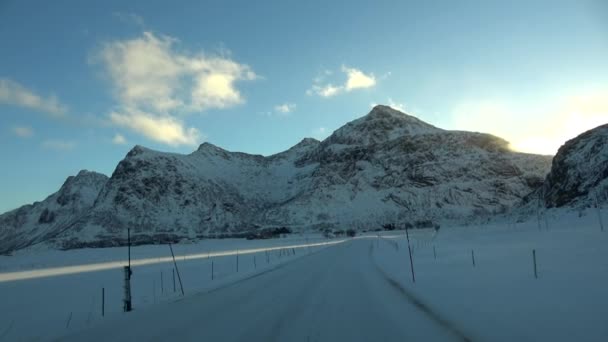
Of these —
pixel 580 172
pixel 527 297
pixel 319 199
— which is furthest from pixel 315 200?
pixel 527 297

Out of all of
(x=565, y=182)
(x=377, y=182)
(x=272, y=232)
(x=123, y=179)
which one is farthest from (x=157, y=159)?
(x=565, y=182)

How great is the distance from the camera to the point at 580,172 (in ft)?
214

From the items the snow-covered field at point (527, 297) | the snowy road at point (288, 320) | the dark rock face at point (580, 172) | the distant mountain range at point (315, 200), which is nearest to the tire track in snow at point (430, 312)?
the snowy road at point (288, 320)

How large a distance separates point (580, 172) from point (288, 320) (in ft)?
237

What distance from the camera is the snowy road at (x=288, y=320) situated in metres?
8.69

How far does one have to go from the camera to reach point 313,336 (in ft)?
28.2

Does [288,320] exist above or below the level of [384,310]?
above

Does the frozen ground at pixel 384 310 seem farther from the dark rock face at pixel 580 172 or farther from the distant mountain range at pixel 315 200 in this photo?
the distant mountain range at pixel 315 200

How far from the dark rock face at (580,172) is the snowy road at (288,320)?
1895 inches

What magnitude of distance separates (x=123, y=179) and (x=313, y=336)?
19091 centimetres

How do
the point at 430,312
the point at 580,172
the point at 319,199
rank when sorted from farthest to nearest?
1. the point at 319,199
2. the point at 580,172
3. the point at 430,312

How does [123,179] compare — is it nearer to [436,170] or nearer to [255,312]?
[436,170]

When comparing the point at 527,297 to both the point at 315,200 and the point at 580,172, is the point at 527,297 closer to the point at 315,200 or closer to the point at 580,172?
the point at 580,172

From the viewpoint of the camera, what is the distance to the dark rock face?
185 ft
